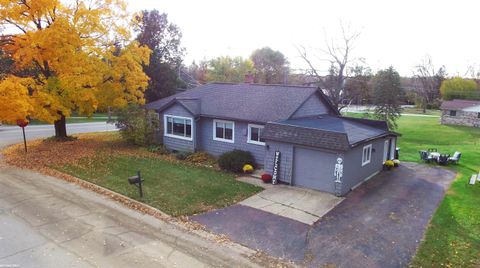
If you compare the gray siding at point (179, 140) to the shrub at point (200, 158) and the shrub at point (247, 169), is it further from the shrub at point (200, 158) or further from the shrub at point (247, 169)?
the shrub at point (247, 169)

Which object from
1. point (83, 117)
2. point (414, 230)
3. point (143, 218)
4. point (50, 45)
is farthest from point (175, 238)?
point (83, 117)

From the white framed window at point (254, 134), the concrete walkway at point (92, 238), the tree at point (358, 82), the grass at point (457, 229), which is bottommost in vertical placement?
the grass at point (457, 229)

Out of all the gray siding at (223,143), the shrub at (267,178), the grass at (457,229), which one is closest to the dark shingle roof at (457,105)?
the grass at (457,229)

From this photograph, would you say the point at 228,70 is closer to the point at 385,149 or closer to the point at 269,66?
the point at 269,66

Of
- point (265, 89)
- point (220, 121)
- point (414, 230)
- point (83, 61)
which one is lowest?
point (414, 230)

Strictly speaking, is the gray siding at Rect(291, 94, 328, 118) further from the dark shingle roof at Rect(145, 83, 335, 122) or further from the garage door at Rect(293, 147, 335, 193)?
the garage door at Rect(293, 147, 335, 193)

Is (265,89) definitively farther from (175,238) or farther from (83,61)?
(175,238)

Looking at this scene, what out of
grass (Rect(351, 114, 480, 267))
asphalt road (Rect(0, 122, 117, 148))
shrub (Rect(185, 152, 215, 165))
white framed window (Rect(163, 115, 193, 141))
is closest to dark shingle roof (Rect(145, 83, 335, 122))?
white framed window (Rect(163, 115, 193, 141))
